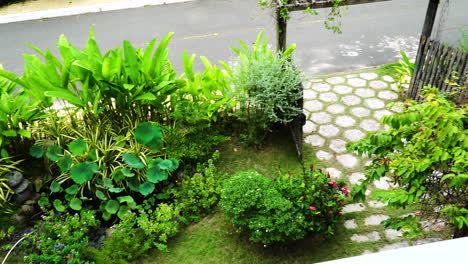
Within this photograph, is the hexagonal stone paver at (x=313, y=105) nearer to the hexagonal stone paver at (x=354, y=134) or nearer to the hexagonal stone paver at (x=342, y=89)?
the hexagonal stone paver at (x=342, y=89)

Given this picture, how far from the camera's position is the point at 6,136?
3.97 m

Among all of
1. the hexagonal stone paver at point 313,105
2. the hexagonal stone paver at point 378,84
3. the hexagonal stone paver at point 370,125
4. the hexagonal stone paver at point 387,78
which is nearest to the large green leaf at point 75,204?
the hexagonal stone paver at point 313,105

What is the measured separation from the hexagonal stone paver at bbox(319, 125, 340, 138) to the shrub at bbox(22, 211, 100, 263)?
2857 mm

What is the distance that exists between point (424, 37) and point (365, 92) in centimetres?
105

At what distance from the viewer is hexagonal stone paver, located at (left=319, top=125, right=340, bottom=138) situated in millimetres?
4749

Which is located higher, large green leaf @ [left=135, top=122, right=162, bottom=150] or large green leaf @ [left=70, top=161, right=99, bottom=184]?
large green leaf @ [left=135, top=122, right=162, bottom=150]

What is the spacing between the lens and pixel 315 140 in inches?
184

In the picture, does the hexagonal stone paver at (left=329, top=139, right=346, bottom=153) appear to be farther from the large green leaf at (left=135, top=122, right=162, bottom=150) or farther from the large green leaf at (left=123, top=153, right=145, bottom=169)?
the large green leaf at (left=123, top=153, right=145, bottom=169)

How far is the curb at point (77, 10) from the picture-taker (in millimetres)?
9258

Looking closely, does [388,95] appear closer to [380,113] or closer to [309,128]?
[380,113]

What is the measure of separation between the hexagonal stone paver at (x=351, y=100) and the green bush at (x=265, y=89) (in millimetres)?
1153

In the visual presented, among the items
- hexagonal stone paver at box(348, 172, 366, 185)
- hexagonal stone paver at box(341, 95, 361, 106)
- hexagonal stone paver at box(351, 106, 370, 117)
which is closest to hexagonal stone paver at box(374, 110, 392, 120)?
hexagonal stone paver at box(351, 106, 370, 117)

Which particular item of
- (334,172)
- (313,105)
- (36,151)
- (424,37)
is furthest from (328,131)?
(36,151)

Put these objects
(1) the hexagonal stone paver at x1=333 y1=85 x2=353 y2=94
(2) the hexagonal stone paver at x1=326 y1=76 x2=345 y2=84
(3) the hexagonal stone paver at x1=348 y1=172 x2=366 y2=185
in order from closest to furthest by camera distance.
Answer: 1. (3) the hexagonal stone paver at x1=348 y1=172 x2=366 y2=185
2. (1) the hexagonal stone paver at x1=333 y1=85 x2=353 y2=94
3. (2) the hexagonal stone paver at x1=326 y1=76 x2=345 y2=84
